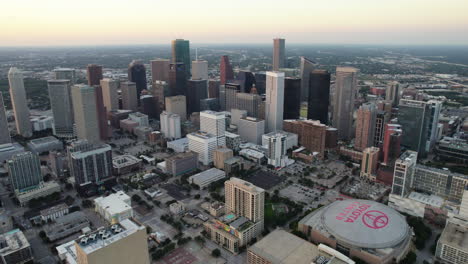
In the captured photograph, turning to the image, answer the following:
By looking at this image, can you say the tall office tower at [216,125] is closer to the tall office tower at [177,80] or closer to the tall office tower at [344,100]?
the tall office tower at [344,100]

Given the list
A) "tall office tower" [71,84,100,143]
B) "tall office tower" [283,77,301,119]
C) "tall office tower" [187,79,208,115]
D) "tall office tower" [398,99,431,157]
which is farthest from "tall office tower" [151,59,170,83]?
"tall office tower" [398,99,431,157]

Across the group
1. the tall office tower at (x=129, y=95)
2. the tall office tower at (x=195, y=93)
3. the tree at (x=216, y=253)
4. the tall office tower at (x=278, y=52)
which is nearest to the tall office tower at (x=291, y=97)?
the tall office tower at (x=195, y=93)

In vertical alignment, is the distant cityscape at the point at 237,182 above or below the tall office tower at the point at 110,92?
below

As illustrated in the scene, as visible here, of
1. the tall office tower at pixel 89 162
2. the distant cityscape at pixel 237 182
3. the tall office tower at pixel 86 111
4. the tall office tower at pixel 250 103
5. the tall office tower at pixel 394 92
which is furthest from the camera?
the tall office tower at pixel 394 92

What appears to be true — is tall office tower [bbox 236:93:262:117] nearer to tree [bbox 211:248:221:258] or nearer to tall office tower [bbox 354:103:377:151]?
tall office tower [bbox 354:103:377:151]

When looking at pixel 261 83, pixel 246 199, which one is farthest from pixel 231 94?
pixel 246 199

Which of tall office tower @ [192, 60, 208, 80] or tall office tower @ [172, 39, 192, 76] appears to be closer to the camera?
tall office tower @ [192, 60, 208, 80]
